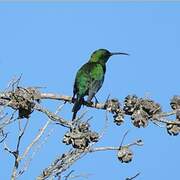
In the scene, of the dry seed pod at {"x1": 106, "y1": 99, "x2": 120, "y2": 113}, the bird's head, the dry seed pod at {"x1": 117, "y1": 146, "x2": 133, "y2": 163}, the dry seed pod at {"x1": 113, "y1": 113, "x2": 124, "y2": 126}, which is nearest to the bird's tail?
the dry seed pod at {"x1": 106, "y1": 99, "x2": 120, "y2": 113}

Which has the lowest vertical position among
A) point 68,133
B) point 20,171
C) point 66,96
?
point 20,171

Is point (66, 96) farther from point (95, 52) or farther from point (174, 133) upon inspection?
point (95, 52)

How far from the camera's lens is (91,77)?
8836 mm

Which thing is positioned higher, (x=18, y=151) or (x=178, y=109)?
(x=178, y=109)

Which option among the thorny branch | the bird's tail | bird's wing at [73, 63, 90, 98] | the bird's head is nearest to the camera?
the thorny branch

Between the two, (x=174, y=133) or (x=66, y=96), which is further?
(x=66, y=96)

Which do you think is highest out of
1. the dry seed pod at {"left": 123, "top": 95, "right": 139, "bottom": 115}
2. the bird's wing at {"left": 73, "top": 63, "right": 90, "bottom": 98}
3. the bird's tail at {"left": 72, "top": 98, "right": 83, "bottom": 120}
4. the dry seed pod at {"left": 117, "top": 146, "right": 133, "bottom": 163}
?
the bird's wing at {"left": 73, "top": 63, "right": 90, "bottom": 98}

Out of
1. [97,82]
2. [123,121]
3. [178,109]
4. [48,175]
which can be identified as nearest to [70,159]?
[48,175]

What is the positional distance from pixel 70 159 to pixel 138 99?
45.4 inches

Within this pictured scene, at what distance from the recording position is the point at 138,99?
597 cm

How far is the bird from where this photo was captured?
26.6ft

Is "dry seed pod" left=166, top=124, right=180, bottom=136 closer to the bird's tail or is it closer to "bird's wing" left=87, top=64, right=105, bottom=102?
the bird's tail

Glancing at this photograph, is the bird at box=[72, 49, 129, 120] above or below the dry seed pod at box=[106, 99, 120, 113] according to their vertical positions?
above

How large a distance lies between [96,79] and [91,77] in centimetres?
8
